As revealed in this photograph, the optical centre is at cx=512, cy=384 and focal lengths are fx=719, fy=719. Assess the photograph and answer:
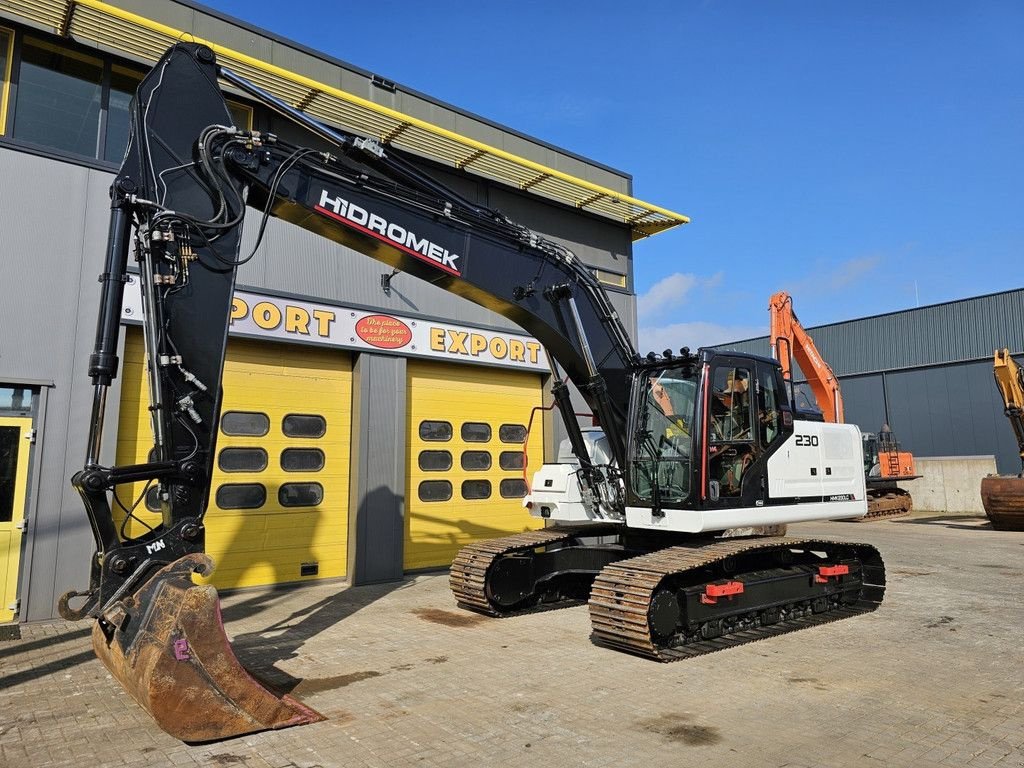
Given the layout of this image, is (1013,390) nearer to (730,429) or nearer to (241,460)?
(730,429)

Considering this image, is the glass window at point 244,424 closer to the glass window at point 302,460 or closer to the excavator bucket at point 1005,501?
the glass window at point 302,460

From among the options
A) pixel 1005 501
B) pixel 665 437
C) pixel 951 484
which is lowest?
pixel 1005 501

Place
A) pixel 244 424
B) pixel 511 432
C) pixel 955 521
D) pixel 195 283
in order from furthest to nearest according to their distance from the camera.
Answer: pixel 955 521 < pixel 511 432 < pixel 244 424 < pixel 195 283

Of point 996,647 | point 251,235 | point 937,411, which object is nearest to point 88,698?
point 251,235

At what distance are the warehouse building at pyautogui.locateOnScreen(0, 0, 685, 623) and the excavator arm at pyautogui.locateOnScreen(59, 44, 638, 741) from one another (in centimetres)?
408

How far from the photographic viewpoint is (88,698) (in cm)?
545

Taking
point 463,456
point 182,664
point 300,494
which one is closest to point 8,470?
point 300,494

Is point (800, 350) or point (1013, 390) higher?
point (800, 350)

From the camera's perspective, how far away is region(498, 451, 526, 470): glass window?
12.6m

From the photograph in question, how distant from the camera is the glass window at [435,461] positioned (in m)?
11.5

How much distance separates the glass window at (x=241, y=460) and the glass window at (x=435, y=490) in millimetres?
2559

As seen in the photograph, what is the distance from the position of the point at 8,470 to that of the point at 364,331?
4827 millimetres

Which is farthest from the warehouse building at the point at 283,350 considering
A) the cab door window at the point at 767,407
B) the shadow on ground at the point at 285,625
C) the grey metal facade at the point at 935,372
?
the grey metal facade at the point at 935,372

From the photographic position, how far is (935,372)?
31188mm
